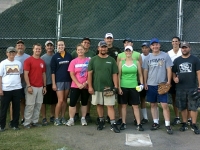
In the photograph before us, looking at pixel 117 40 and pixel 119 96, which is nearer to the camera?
pixel 119 96

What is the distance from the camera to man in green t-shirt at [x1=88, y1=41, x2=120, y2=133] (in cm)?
639

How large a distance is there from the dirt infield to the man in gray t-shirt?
32cm

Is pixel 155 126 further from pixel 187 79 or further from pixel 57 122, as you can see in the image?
pixel 57 122

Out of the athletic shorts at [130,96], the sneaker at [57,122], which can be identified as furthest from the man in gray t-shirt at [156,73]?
the sneaker at [57,122]

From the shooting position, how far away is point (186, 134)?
6359 mm

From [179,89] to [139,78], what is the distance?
861 millimetres

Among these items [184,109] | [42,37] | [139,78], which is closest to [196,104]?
[184,109]

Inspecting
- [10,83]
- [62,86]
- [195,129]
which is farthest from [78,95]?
[195,129]

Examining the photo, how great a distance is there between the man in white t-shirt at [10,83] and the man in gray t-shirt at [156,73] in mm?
2603

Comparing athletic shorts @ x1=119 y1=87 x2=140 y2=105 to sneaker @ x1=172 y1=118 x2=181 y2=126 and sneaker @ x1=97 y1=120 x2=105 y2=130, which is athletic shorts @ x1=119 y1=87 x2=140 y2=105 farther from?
sneaker @ x1=172 y1=118 x2=181 y2=126

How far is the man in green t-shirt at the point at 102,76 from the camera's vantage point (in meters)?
6.39

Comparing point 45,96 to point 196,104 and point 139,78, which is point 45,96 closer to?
point 139,78

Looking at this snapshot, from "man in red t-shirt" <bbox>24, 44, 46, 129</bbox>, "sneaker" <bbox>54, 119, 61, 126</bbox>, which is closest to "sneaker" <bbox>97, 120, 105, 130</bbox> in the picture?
"sneaker" <bbox>54, 119, 61, 126</bbox>

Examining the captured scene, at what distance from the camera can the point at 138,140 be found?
5.86m
